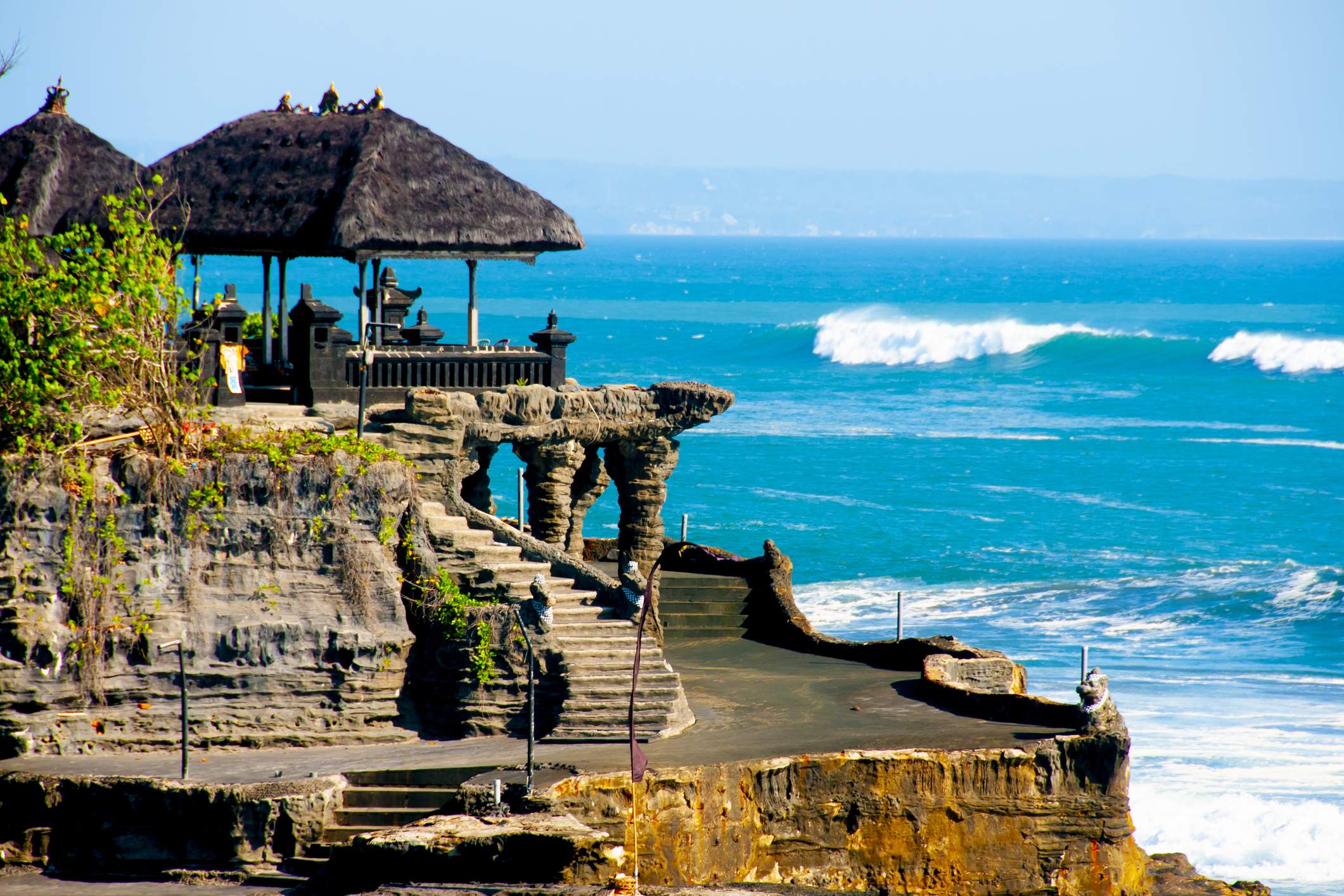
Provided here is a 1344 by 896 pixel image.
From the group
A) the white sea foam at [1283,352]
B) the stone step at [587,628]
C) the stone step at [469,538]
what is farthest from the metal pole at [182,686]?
the white sea foam at [1283,352]

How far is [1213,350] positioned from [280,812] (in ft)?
305

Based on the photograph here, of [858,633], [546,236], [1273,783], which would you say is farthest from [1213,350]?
[546,236]

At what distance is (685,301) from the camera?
166 metres

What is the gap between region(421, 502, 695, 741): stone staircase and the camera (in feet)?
77.3

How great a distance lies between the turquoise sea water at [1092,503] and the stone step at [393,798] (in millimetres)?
15288

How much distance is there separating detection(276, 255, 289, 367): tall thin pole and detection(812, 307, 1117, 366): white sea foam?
86.4 m

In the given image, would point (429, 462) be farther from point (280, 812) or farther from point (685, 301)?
point (685, 301)

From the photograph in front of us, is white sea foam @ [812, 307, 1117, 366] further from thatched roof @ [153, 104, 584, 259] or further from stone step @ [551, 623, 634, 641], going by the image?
stone step @ [551, 623, 634, 641]

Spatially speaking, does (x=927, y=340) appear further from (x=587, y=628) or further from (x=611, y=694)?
(x=611, y=694)

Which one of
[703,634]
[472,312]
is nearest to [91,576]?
[472,312]

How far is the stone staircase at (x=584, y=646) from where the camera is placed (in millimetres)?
23562

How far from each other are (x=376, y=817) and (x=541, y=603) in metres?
3.57

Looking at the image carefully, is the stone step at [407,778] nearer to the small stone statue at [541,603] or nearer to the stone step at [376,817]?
the stone step at [376,817]

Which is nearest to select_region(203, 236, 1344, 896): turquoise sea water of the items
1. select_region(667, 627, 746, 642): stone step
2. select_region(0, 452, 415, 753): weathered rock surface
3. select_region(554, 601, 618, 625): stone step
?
select_region(667, 627, 746, 642): stone step
